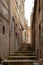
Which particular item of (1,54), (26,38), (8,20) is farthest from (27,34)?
(1,54)

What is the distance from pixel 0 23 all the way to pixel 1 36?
0.77 metres

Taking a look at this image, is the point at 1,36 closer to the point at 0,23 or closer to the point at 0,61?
the point at 0,23

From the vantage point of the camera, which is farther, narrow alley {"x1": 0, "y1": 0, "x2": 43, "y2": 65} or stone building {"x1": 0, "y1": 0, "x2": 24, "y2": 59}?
stone building {"x1": 0, "y1": 0, "x2": 24, "y2": 59}

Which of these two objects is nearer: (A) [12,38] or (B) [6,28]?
(B) [6,28]

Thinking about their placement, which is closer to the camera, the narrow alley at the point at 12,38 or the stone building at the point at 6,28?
the narrow alley at the point at 12,38

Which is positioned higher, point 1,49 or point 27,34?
point 27,34

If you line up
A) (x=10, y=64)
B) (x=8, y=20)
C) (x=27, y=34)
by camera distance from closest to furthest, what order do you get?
(x=10, y=64), (x=8, y=20), (x=27, y=34)

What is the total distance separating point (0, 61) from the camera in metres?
10.8

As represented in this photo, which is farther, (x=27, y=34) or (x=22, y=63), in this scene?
(x=27, y=34)

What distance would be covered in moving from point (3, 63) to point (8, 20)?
14.9ft

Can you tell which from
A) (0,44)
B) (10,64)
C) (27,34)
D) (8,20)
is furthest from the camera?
(27,34)

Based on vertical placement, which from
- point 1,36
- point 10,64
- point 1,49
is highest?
point 1,36

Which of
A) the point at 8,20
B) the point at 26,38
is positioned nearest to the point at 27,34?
the point at 26,38

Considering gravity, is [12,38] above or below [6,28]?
below
